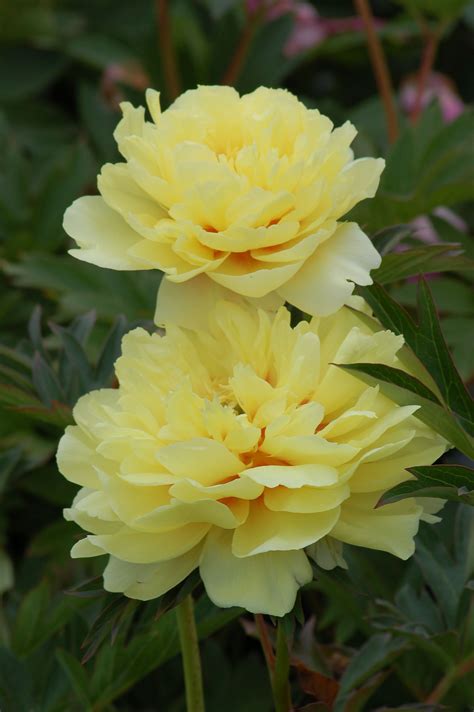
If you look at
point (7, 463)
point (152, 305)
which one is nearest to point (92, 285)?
point (152, 305)

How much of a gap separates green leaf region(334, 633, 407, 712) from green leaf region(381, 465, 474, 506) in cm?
A: 20

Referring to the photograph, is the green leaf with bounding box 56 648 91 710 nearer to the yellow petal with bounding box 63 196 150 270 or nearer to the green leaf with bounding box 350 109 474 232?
the yellow petal with bounding box 63 196 150 270

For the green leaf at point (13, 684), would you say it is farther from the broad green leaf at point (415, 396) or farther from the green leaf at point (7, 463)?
the broad green leaf at point (415, 396)

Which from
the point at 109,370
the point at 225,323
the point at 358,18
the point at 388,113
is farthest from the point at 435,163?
the point at 358,18

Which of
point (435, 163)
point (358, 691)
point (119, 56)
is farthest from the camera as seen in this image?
point (119, 56)

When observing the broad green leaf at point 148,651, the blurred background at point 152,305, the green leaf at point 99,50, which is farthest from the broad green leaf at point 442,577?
the green leaf at point 99,50

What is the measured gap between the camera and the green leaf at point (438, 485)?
0.55 meters

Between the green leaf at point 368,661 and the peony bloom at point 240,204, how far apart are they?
11.5 inches

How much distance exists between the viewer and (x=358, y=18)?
1.84 metres

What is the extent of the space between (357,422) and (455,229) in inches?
27.5

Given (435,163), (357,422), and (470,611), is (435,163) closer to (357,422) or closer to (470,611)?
(470,611)

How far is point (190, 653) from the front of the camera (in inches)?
24.5

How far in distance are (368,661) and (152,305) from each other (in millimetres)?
541

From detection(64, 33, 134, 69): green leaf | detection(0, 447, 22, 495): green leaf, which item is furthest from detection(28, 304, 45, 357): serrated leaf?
detection(64, 33, 134, 69): green leaf
